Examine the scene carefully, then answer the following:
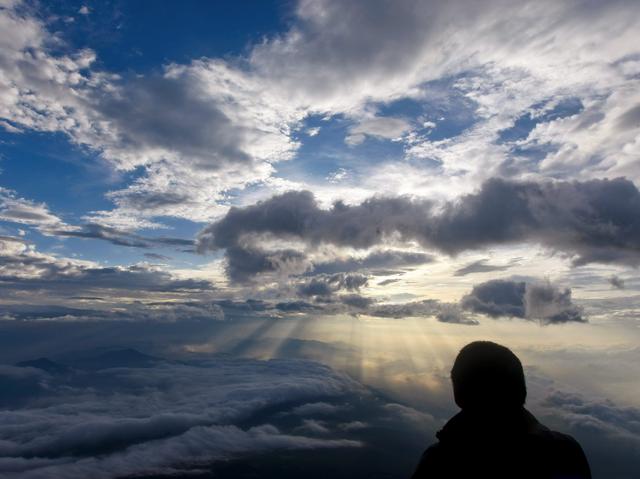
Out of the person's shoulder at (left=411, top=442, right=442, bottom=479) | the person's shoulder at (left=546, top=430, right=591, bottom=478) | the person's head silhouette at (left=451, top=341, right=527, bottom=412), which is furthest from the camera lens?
the person's head silhouette at (left=451, top=341, right=527, bottom=412)

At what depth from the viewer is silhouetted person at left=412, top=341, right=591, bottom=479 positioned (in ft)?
15.2

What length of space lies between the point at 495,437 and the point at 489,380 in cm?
72

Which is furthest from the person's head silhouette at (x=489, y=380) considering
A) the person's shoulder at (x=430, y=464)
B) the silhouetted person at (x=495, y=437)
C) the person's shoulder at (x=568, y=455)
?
the person's shoulder at (x=430, y=464)

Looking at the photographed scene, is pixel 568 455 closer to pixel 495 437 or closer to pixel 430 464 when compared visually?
pixel 495 437

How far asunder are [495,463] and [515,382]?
3.68ft

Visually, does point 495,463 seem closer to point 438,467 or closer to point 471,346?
point 438,467

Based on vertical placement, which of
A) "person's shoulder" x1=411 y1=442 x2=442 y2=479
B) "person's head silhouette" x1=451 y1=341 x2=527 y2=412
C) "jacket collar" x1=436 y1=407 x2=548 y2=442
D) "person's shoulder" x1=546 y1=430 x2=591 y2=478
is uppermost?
"person's head silhouette" x1=451 y1=341 x2=527 y2=412

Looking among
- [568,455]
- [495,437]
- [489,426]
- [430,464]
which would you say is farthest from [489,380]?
[430,464]

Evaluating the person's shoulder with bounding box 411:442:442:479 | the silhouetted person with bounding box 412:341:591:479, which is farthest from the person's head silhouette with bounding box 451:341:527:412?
the person's shoulder with bounding box 411:442:442:479

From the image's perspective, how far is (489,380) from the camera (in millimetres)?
5285

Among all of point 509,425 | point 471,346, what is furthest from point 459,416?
point 471,346

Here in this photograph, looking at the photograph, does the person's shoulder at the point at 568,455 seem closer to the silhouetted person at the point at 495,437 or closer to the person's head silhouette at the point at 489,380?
the silhouetted person at the point at 495,437

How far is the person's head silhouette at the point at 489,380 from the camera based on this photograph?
17.1ft

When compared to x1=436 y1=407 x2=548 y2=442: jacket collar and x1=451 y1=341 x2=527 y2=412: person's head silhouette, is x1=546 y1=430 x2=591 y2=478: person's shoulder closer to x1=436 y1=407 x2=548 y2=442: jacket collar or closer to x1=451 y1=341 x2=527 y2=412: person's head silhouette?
x1=436 y1=407 x2=548 y2=442: jacket collar
